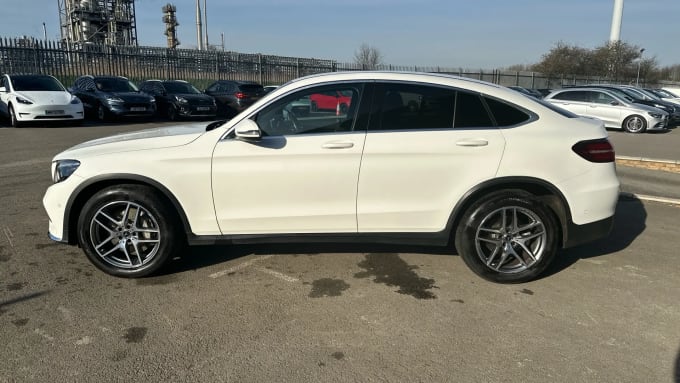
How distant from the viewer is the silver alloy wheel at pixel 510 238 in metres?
3.86

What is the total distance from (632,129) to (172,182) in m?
17.8

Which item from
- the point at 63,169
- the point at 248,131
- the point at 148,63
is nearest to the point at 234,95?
the point at 148,63

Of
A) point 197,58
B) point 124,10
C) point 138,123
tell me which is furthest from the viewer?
point 124,10

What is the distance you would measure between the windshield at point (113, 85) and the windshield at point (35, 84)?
6.00ft

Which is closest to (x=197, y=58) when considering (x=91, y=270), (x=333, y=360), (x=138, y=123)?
(x=138, y=123)

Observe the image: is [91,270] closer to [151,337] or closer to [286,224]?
[151,337]

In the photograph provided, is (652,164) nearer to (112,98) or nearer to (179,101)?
(179,101)

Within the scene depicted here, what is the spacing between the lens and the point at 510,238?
12.8 ft

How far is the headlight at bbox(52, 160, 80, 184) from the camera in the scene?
3832 mm

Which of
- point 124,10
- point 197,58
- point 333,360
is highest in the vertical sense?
point 124,10

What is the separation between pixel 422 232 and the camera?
3.91m

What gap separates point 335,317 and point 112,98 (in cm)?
1488

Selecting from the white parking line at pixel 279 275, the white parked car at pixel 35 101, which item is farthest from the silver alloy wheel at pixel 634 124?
the white parked car at pixel 35 101

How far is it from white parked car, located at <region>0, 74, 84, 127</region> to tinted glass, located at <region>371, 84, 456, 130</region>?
13.2 m
